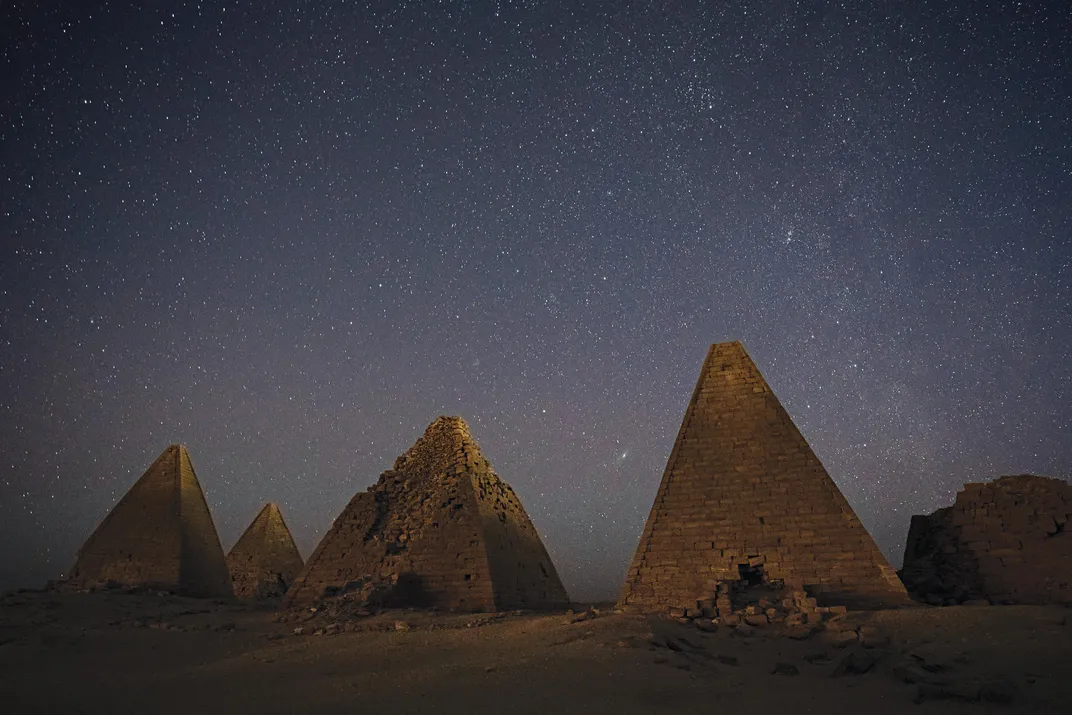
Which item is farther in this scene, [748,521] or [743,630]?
[748,521]

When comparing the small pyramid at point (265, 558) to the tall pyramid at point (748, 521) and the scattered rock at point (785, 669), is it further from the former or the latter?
the scattered rock at point (785, 669)

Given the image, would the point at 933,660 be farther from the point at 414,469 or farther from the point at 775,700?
the point at 414,469

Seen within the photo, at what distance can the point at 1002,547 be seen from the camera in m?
10.1

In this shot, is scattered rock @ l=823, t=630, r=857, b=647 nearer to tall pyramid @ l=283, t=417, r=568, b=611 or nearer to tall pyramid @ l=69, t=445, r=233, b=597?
tall pyramid @ l=283, t=417, r=568, b=611

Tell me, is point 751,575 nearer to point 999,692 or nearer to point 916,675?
point 916,675

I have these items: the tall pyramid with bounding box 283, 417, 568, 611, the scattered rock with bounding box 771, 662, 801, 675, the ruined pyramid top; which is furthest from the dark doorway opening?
the ruined pyramid top

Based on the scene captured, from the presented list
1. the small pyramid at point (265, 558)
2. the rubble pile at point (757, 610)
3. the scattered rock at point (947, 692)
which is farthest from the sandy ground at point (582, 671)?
the small pyramid at point (265, 558)

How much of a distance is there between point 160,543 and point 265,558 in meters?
7.46

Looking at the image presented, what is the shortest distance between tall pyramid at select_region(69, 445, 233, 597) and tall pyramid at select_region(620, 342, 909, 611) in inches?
533

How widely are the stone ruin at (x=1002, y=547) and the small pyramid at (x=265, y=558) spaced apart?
69.8ft

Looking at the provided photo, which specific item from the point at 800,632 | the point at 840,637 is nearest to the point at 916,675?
the point at 840,637

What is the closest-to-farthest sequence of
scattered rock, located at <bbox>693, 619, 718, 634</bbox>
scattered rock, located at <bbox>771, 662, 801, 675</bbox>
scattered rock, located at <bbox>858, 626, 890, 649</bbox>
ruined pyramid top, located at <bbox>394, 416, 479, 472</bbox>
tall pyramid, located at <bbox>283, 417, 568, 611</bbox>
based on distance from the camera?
1. scattered rock, located at <bbox>771, 662, 801, 675</bbox>
2. scattered rock, located at <bbox>858, 626, 890, 649</bbox>
3. scattered rock, located at <bbox>693, 619, 718, 634</bbox>
4. tall pyramid, located at <bbox>283, 417, 568, 611</bbox>
5. ruined pyramid top, located at <bbox>394, 416, 479, 472</bbox>

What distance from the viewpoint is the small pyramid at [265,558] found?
77.0 ft

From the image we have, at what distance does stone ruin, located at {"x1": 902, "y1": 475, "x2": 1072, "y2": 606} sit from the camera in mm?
9508
